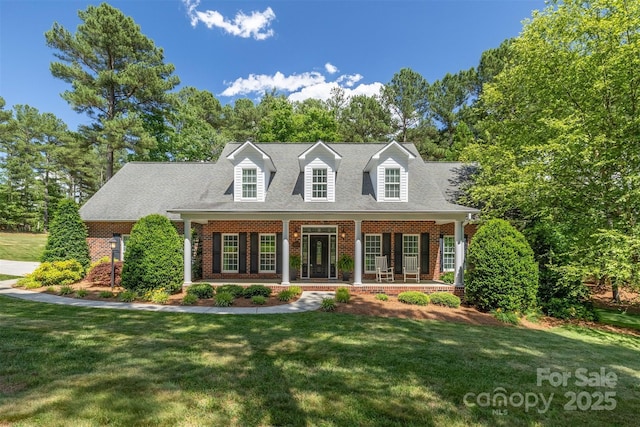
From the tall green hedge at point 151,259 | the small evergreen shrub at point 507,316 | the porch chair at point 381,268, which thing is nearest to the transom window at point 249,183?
the tall green hedge at point 151,259

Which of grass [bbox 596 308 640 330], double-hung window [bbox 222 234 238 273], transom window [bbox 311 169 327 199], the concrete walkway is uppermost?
transom window [bbox 311 169 327 199]

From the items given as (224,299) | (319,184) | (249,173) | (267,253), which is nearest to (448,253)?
(319,184)

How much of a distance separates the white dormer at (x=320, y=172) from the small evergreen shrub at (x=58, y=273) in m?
10.9

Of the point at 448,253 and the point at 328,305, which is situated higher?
the point at 448,253

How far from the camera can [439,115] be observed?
1188 inches

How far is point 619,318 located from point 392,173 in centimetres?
985

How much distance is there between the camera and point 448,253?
14.7 meters

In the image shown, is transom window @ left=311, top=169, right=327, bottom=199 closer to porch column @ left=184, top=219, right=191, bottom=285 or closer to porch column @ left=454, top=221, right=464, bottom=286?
porch column @ left=184, top=219, right=191, bottom=285

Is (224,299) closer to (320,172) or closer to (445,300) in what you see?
(320,172)

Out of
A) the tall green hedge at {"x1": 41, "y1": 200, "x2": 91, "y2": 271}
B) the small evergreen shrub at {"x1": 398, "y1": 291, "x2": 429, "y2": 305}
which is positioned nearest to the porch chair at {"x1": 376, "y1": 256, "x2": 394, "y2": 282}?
the small evergreen shrub at {"x1": 398, "y1": 291, "x2": 429, "y2": 305}

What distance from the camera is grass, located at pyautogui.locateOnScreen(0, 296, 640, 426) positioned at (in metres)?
3.60

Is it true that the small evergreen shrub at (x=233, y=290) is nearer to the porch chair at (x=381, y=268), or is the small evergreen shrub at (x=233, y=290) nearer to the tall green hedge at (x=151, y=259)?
the tall green hedge at (x=151, y=259)

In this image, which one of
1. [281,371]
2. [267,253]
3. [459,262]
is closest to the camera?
[281,371]

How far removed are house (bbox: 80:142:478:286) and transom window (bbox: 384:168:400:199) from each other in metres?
0.05
